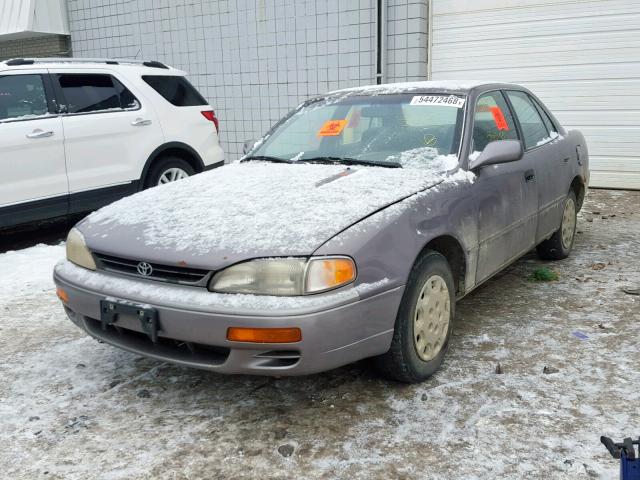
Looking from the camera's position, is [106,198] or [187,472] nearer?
[187,472]

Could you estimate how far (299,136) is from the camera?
156 inches

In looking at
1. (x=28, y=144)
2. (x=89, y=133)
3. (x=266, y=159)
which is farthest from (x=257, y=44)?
(x=266, y=159)

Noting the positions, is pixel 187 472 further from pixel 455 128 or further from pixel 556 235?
pixel 556 235

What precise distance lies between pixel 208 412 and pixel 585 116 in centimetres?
704

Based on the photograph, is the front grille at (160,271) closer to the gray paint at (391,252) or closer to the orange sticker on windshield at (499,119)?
the gray paint at (391,252)

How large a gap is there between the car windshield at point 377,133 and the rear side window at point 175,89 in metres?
3.03

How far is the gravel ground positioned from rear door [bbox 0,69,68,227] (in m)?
1.82

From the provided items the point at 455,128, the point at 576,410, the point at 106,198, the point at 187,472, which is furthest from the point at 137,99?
the point at 576,410

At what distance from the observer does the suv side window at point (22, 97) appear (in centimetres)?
545

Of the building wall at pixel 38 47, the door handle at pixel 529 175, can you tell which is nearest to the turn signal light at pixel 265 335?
the door handle at pixel 529 175

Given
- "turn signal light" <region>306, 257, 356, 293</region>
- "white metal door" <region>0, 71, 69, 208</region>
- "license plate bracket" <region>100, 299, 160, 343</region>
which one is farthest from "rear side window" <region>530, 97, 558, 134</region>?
"white metal door" <region>0, 71, 69, 208</region>

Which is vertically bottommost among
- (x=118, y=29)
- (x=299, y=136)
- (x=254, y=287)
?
(x=254, y=287)

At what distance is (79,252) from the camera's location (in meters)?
2.99

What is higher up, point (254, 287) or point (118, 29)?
point (118, 29)
